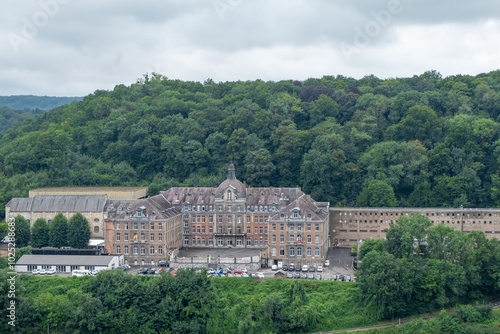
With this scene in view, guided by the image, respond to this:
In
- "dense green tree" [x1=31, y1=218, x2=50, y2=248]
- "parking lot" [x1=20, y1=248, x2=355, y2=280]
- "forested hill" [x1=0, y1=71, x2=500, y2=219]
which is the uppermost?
"forested hill" [x1=0, y1=71, x2=500, y2=219]

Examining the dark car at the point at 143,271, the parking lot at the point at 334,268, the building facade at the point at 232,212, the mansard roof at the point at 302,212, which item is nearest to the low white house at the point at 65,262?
the parking lot at the point at 334,268

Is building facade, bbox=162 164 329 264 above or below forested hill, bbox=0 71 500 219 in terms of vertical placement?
below

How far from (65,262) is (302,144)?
4338 centimetres

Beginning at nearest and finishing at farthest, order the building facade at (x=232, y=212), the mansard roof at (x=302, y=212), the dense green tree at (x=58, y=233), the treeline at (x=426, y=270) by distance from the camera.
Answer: the treeline at (x=426, y=270)
the mansard roof at (x=302, y=212)
the dense green tree at (x=58, y=233)
the building facade at (x=232, y=212)

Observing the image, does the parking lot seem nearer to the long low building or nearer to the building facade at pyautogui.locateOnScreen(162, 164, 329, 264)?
the building facade at pyautogui.locateOnScreen(162, 164, 329, 264)

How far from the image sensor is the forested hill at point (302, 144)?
104 m

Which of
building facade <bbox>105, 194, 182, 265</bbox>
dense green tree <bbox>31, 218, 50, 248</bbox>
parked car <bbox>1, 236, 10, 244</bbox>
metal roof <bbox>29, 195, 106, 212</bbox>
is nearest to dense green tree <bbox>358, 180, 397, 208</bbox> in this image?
building facade <bbox>105, 194, 182, 265</bbox>

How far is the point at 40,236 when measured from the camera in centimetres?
8694

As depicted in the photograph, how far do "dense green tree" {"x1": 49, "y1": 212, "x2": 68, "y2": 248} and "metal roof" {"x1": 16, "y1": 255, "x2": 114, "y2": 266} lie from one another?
17.5ft

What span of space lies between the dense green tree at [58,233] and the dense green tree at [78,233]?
59cm

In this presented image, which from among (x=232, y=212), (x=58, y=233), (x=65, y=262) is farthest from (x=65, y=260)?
(x=232, y=212)

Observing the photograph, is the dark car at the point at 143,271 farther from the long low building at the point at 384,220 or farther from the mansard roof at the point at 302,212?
the long low building at the point at 384,220

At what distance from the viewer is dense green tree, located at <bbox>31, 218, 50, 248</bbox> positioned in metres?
86.8

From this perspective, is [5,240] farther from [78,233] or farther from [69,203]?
[78,233]
